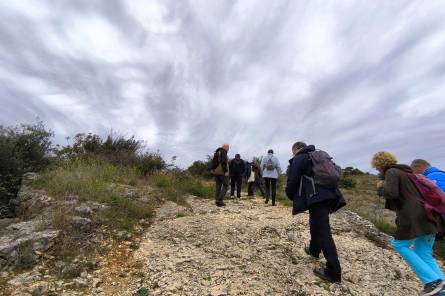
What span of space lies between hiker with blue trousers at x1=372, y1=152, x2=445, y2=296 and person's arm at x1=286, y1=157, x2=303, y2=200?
42.7 inches

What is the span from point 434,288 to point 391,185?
1290 millimetres

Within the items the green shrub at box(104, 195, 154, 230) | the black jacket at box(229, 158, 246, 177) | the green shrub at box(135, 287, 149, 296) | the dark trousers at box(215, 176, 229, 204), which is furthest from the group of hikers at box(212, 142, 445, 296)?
the black jacket at box(229, 158, 246, 177)

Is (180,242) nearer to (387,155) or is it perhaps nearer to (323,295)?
(323,295)

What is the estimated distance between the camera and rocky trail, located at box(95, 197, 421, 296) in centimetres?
460

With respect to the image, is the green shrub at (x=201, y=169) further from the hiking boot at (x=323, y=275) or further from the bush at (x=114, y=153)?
the hiking boot at (x=323, y=275)

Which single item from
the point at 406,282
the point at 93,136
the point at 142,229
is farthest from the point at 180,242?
the point at 93,136

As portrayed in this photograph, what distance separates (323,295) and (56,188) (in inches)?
234

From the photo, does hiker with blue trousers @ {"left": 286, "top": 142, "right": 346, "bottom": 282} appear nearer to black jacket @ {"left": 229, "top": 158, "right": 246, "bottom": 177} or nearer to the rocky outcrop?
the rocky outcrop

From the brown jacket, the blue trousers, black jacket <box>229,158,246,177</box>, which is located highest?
black jacket <box>229,158,246,177</box>

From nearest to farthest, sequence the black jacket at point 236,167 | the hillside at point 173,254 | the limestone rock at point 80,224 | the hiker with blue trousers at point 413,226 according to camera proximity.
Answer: the hiker with blue trousers at point 413,226 → the hillside at point 173,254 → the limestone rock at point 80,224 → the black jacket at point 236,167

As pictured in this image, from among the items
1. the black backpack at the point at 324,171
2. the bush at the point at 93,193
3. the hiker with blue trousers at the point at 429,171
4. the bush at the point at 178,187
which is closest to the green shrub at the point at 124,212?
the bush at the point at 93,193

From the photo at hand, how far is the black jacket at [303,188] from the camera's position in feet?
15.8

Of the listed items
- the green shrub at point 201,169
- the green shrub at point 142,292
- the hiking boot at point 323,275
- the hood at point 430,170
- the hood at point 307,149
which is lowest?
the green shrub at point 142,292

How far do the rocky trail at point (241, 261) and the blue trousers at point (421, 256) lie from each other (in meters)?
0.96
